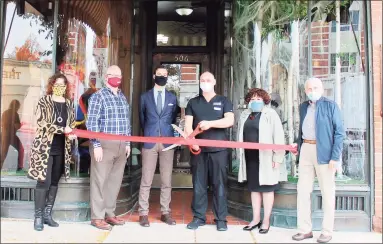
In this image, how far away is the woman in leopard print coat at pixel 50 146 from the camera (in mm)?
5215

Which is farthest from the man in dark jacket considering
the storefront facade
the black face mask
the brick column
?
the black face mask

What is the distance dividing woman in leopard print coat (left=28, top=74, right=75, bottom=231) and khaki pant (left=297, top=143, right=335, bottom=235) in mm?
2838

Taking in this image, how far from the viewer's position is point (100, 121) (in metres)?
5.44

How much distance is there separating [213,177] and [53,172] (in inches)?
78.0

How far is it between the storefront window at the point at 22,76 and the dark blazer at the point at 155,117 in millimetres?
1517

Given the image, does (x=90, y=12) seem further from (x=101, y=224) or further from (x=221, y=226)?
(x=221, y=226)

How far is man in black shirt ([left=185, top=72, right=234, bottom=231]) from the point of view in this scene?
545 cm

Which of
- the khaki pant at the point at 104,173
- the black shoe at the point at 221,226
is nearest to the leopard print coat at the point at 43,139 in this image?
the khaki pant at the point at 104,173

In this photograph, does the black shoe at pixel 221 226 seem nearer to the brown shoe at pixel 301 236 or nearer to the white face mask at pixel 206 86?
the brown shoe at pixel 301 236

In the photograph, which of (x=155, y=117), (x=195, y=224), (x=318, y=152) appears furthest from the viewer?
(x=155, y=117)

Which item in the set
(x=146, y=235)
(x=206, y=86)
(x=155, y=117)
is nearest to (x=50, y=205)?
(x=146, y=235)

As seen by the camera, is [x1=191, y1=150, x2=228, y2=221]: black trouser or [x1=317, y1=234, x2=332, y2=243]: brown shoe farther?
[x1=191, y1=150, x2=228, y2=221]: black trouser

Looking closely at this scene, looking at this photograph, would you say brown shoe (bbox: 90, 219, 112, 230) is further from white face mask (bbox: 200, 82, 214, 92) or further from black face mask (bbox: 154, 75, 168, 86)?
white face mask (bbox: 200, 82, 214, 92)

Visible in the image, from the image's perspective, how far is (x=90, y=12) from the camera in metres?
6.93
